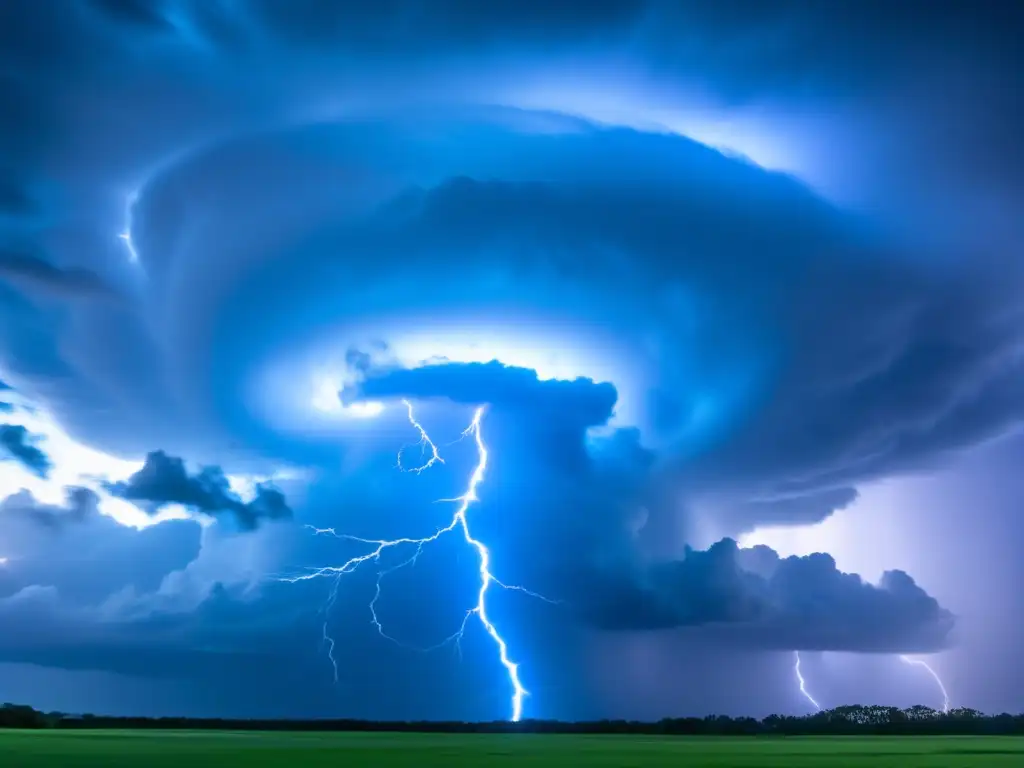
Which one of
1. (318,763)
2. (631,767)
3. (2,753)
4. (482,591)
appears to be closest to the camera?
(631,767)

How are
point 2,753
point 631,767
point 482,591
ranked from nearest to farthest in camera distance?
point 631,767 → point 2,753 → point 482,591

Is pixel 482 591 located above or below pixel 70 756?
above

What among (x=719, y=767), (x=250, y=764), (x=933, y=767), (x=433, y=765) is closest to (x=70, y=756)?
(x=250, y=764)

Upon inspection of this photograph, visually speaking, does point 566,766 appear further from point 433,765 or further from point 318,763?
point 318,763

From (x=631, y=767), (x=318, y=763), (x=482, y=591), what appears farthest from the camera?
(x=482, y=591)

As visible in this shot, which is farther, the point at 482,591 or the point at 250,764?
the point at 482,591

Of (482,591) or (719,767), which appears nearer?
(719,767)

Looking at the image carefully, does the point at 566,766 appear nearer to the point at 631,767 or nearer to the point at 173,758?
the point at 631,767

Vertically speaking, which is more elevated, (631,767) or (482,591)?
(482,591)

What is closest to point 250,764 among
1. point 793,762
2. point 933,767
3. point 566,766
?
point 566,766
